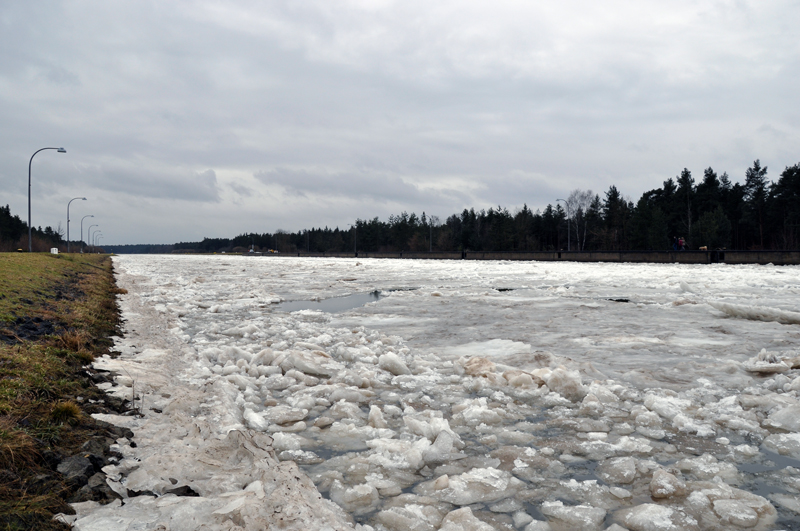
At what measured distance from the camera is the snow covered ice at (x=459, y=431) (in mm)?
2330

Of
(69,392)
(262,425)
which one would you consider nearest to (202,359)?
(69,392)

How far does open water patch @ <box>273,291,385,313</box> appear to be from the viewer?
1056 cm

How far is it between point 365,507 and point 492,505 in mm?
663

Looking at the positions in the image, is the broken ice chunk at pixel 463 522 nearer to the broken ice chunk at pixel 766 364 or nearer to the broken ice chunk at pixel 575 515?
the broken ice chunk at pixel 575 515

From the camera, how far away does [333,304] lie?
37.8ft

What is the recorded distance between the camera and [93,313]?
8078 millimetres

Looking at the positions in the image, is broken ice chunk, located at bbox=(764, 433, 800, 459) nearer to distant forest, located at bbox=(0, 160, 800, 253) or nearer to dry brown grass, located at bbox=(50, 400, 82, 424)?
dry brown grass, located at bbox=(50, 400, 82, 424)

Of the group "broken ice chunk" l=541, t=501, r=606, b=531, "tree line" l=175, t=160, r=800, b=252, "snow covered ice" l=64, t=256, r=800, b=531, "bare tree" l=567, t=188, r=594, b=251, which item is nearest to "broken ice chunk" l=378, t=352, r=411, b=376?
"snow covered ice" l=64, t=256, r=800, b=531

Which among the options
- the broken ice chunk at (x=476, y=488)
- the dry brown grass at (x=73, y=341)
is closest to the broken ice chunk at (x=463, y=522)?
the broken ice chunk at (x=476, y=488)

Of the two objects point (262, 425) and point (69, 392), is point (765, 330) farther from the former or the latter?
point (69, 392)

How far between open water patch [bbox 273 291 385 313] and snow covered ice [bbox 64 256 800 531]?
3259 mm

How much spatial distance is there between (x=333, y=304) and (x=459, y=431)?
8.32 m

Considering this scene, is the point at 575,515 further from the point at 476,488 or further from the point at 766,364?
the point at 766,364

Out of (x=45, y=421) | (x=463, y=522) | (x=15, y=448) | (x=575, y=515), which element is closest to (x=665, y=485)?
(x=575, y=515)
